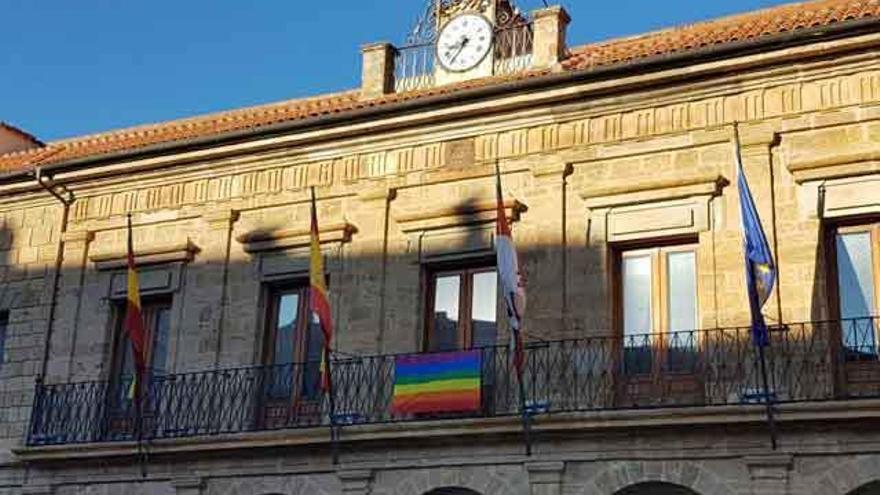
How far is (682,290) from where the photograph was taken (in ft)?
42.0

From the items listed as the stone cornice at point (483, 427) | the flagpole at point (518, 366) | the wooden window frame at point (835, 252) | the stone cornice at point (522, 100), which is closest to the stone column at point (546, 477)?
the flagpole at point (518, 366)

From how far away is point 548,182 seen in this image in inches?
535

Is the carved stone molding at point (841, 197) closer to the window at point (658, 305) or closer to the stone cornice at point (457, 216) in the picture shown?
the window at point (658, 305)

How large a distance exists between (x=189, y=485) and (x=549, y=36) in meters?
6.61

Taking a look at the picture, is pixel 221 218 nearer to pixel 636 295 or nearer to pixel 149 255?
pixel 149 255

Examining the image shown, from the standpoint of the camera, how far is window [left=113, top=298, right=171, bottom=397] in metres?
15.6

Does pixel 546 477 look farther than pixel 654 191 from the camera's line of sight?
No

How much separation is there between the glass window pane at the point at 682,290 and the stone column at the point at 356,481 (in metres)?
3.53

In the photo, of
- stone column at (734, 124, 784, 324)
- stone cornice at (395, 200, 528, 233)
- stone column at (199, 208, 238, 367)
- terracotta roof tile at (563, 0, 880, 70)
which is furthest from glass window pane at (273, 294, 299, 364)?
stone column at (734, 124, 784, 324)

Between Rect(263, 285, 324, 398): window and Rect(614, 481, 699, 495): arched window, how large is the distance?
389 cm

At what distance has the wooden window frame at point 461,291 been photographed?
45.1ft

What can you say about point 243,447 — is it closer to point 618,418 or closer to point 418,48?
point 618,418

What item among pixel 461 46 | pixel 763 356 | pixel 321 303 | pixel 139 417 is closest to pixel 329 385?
pixel 321 303

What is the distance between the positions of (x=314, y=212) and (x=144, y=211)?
11.3 ft
